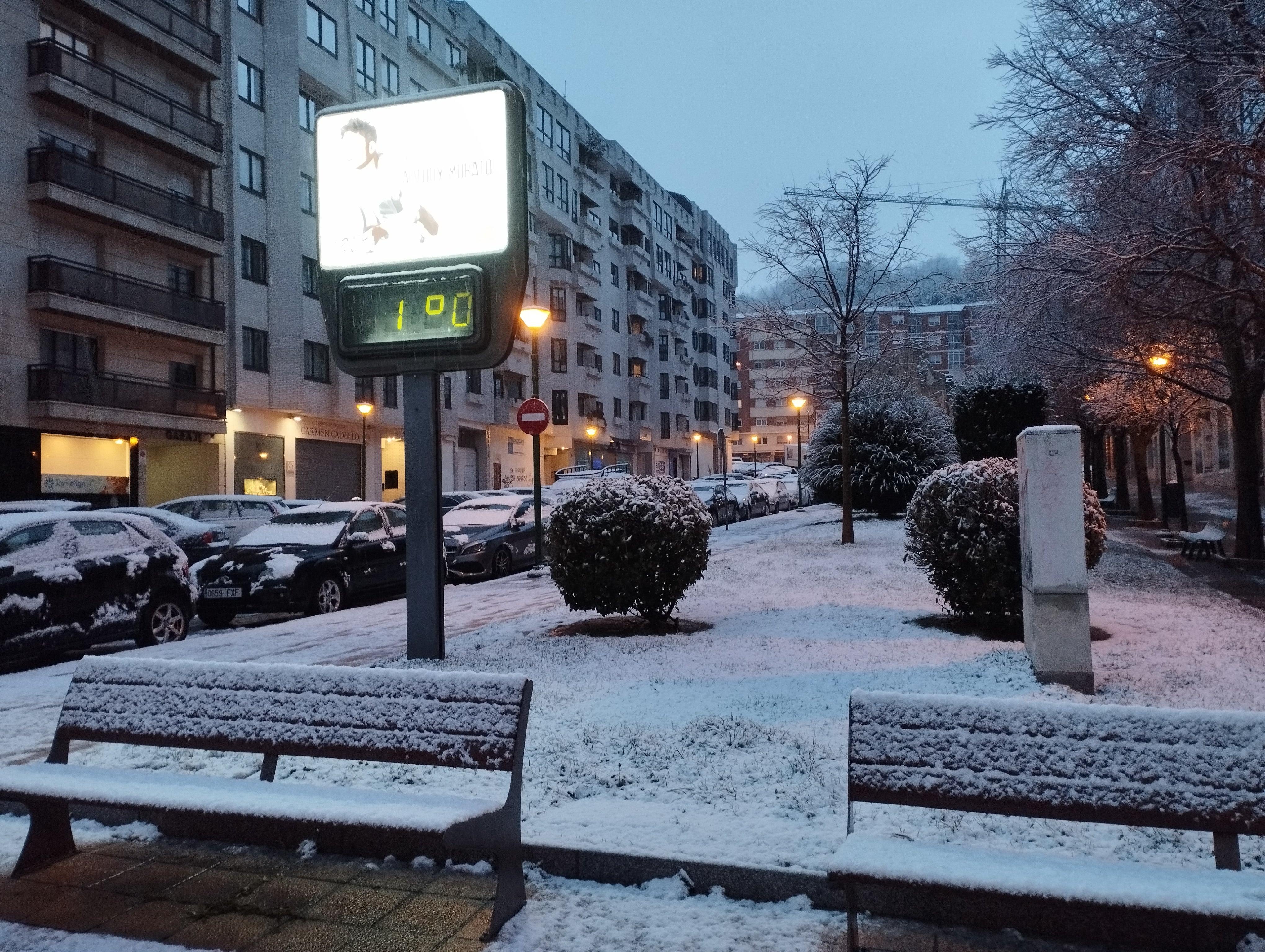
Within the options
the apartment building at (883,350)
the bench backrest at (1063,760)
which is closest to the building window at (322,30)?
the apartment building at (883,350)

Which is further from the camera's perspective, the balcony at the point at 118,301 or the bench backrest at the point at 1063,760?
the balcony at the point at 118,301

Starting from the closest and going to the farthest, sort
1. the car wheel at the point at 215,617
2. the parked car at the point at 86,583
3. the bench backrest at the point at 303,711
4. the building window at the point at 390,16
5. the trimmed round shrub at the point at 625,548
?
the bench backrest at the point at 303,711, the trimmed round shrub at the point at 625,548, the parked car at the point at 86,583, the car wheel at the point at 215,617, the building window at the point at 390,16

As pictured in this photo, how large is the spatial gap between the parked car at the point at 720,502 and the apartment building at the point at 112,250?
49.7ft

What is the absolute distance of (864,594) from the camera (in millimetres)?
11836

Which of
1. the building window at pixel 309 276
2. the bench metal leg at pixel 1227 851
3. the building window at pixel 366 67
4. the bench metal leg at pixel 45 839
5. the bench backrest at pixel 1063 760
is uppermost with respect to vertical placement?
the building window at pixel 366 67

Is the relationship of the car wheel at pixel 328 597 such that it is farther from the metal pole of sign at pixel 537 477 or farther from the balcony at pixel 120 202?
the balcony at pixel 120 202

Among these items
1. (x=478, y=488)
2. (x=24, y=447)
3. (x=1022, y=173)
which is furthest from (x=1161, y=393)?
(x=478, y=488)

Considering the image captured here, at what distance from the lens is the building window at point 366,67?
3778 cm

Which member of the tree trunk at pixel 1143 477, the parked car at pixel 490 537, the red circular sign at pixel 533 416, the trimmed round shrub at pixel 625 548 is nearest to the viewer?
the trimmed round shrub at pixel 625 548

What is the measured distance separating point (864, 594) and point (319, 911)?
8.92 metres

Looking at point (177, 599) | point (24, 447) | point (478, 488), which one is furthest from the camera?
point (478, 488)

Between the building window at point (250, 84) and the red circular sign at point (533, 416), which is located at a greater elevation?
the building window at point (250, 84)

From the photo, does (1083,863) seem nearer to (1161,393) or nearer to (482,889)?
(482,889)

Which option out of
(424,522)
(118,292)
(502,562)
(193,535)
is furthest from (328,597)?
(118,292)
